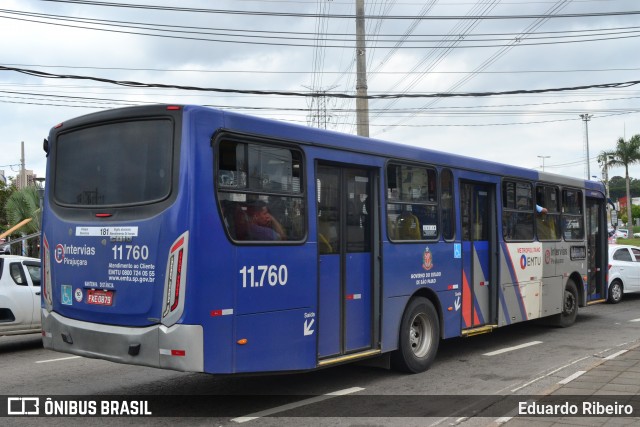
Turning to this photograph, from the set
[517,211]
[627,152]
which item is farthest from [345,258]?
[627,152]

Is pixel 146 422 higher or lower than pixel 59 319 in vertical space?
lower

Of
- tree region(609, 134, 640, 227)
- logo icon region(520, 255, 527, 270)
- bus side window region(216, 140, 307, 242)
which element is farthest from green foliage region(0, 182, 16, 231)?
tree region(609, 134, 640, 227)

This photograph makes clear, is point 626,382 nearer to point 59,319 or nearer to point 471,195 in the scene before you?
point 471,195

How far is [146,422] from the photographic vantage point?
6.82 metres

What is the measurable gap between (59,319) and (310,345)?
2.75 m

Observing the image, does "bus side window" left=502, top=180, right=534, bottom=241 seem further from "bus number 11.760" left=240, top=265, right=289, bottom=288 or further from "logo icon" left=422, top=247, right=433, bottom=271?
"bus number 11.760" left=240, top=265, right=289, bottom=288

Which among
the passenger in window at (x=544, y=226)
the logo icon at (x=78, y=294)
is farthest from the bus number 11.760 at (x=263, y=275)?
the passenger in window at (x=544, y=226)

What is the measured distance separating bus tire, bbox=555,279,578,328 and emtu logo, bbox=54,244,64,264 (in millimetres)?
10124

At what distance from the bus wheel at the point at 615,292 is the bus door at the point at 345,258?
13472mm

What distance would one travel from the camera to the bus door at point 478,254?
1060 cm

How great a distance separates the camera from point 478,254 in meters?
11.0

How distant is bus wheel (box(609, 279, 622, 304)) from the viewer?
19.6 m

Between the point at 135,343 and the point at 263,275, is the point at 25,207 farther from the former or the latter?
the point at 263,275

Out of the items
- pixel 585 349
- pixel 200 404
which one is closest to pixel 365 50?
pixel 585 349
